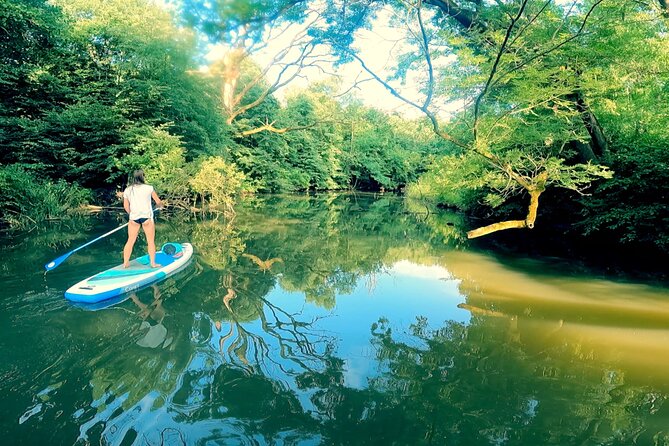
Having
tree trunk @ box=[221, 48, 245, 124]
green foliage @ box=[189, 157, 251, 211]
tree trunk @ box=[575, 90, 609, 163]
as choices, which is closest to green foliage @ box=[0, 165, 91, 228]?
green foliage @ box=[189, 157, 251, 211]

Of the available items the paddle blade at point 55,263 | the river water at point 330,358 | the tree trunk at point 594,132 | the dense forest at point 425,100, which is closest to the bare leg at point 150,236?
the river water at point 330,358

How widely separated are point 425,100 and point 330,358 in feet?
20.4

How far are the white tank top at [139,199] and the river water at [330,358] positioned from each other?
1167 mm

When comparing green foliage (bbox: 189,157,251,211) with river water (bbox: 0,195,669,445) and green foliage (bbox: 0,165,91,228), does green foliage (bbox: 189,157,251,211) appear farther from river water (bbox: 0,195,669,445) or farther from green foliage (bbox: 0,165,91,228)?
river water (bbox: 0,195,669,445)

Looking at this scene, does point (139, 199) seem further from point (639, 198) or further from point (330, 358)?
point (639, 198)

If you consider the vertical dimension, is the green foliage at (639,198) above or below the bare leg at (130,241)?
above

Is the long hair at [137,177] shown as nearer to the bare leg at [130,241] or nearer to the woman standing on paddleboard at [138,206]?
the woman standing on paddleboard at [138,206]

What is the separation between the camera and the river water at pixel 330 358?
300cm

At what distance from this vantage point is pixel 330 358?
13.9 feet

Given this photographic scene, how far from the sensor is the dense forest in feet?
30.2

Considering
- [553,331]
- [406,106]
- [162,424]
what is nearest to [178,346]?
[162,424]

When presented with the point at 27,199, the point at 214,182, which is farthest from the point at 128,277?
the point at 214,182

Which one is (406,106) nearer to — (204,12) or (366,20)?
(366,20)

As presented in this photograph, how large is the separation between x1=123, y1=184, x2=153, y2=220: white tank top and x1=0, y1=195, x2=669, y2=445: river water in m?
1.17
